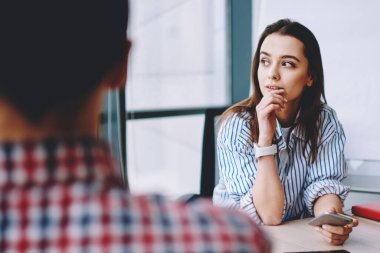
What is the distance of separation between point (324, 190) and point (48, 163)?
145 cm

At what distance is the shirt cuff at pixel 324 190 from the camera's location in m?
1.70

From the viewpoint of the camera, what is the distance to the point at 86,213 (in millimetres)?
391

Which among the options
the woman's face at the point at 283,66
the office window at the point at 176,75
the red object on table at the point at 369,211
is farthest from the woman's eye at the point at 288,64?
the office window at the point at 176,75

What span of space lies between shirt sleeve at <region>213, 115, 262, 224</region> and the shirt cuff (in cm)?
22

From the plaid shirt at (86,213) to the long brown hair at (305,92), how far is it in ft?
4.57

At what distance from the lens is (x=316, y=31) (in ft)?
7.99

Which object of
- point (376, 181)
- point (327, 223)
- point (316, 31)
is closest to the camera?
point (327, 223)

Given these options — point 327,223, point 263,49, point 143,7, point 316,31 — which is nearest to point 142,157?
point 143,7

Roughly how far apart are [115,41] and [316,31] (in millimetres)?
2153

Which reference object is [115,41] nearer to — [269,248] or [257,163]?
[269,248]

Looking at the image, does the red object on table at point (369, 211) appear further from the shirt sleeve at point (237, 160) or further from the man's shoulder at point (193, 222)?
the man's shoulder at point (193, 222)

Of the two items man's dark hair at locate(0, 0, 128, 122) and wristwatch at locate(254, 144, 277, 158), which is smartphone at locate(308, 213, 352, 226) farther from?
man's dark hair at locate(0, 0, 128, 122)

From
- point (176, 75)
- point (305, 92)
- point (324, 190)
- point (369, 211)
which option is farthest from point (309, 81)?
point (176, 75)

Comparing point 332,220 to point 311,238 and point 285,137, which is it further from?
point 285,137
